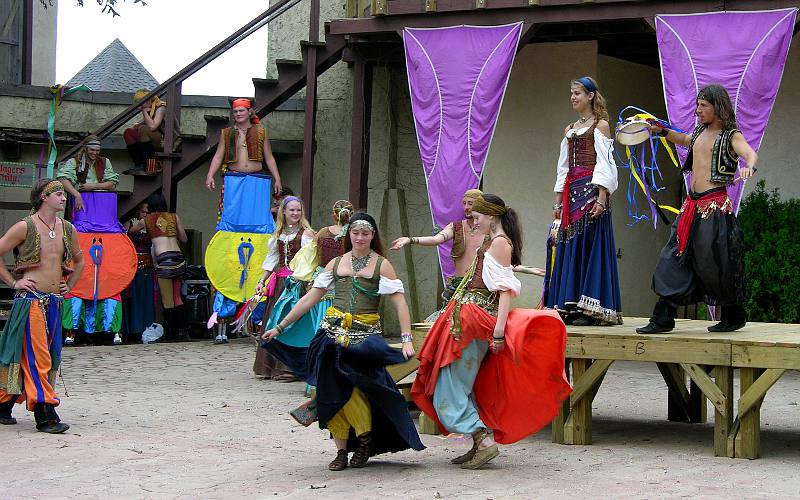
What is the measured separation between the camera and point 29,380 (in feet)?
27.9

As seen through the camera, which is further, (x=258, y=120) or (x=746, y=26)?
(x=258, y=120)

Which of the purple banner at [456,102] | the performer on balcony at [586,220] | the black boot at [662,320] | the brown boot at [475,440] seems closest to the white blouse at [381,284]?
the brown boot at [475,440]

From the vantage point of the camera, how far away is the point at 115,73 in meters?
21.2

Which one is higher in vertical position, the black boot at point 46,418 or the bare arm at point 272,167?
the bare arm at point 272,167

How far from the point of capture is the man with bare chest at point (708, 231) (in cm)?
771

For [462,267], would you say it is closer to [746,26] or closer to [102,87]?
[746,26]

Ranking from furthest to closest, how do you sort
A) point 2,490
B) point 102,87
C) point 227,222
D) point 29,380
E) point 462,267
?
point 102,87, point 227,222, point 462,267, point 29,380, point 2,490

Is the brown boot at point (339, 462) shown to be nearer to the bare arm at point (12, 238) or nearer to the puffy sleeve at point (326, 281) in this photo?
the puffy sleeve at point (326, 281)

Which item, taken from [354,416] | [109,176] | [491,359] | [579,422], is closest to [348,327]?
[354,416]

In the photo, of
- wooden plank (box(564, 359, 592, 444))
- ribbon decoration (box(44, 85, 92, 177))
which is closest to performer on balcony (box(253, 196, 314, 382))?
wooden plank (box(564, 359, 592, 444))

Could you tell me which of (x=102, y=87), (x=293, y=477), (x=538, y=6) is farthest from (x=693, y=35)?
(x=102, y=87)

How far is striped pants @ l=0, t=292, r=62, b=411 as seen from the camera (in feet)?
27.8

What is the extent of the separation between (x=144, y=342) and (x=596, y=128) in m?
7.99

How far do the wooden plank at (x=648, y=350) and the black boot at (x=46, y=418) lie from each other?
3.52m
